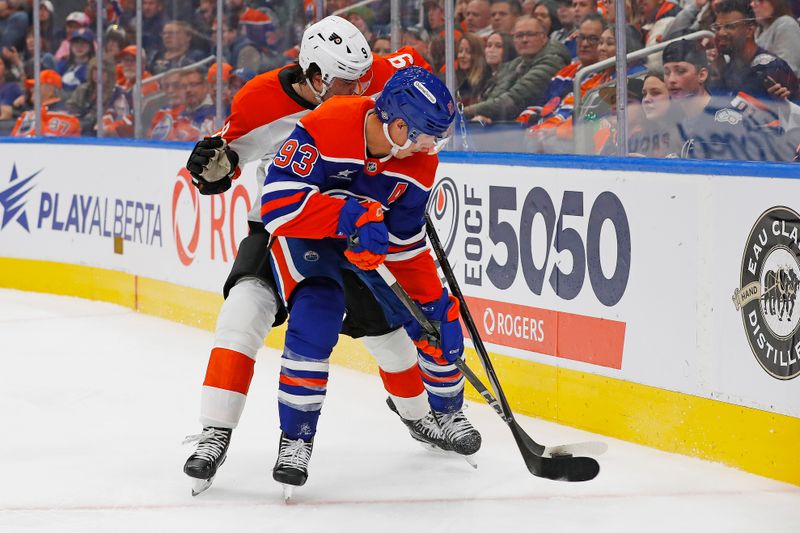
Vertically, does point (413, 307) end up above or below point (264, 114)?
below

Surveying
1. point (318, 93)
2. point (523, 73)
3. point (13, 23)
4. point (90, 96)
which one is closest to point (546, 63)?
point (523, 73)

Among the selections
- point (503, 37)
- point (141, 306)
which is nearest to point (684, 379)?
point (503, 37)

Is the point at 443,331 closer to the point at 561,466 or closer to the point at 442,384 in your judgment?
the point at 442,384

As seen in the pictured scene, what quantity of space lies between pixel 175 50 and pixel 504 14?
2.59m

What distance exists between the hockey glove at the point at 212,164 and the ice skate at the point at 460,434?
92 cm

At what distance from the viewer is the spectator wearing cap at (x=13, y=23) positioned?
8.05 metres

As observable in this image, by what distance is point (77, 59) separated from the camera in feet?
25.4

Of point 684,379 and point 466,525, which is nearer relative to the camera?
point 466,525

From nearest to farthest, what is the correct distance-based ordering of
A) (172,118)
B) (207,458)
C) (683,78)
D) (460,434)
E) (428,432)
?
(207,458) < (460,434) < (428,432) < (683,78) < (172,118)

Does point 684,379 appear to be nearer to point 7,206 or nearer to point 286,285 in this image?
point 286,285

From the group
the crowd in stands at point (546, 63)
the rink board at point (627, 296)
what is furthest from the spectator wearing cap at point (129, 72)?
the rink board at point (627, 296)

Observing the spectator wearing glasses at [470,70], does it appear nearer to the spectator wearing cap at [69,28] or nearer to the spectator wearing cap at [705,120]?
the spectator wearing cap at [705,120]

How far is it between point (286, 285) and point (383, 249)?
1.08 feet

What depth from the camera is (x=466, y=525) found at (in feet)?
9.79
